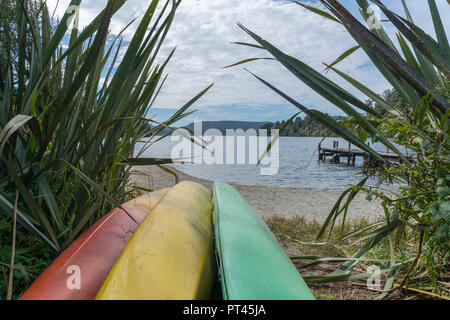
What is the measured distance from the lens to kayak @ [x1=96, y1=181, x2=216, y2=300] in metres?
0.64

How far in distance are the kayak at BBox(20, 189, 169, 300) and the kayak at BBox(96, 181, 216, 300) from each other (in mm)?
124

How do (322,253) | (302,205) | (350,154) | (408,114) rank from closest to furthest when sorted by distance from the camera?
(408,114), (322,253), (302,205), (350,154)

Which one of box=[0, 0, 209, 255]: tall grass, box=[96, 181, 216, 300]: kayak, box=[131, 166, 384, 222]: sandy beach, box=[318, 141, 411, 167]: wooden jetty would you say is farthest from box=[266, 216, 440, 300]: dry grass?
box=[0, 0, 209, 255]: tall grass

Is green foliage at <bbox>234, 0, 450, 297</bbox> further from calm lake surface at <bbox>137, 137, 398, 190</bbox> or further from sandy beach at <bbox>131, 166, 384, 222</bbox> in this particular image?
sandy beach at <bbox>131, 166, 384, 222</bbox>

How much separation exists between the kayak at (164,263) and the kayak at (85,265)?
124mm

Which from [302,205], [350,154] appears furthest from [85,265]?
[350,154]

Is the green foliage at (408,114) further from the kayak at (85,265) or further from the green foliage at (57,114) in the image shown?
the kayak at (85,265)

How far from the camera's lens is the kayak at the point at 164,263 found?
641 millimetres

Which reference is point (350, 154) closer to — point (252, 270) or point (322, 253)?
point (322, 253)

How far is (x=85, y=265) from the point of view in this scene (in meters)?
0.83

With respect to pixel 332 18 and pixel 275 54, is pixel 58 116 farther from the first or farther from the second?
pixel 332 18

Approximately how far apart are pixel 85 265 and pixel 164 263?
10.7 inches

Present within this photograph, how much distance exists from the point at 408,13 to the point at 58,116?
1.55 meters
